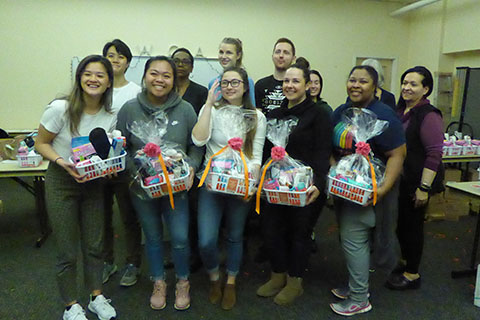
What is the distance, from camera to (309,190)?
1915mm

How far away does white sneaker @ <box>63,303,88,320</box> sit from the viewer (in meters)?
1.98

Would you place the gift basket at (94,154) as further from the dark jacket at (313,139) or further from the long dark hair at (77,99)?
the dark jacket at (313,139)

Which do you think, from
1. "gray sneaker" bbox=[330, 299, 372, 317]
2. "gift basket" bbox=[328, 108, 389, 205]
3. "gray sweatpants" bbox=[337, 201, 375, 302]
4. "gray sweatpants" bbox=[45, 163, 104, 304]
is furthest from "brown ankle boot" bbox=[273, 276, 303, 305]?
"gray sweatpants" bbox=[45, 163, 104, 304]

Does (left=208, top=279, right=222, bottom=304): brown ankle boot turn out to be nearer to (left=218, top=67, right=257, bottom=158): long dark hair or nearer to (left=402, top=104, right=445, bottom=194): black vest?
(left=218, top=67, right=257, bottom=158): long dark hair

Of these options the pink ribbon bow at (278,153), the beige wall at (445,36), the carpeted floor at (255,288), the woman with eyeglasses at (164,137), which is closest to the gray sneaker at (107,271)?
the carpeted floor at (255,288)

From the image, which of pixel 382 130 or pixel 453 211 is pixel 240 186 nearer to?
pixel 382 130

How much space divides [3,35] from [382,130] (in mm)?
6093

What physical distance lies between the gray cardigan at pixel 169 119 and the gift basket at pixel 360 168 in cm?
83

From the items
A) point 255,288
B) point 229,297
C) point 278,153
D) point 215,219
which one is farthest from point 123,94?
point 255,288

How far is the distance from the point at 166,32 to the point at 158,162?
4696mm

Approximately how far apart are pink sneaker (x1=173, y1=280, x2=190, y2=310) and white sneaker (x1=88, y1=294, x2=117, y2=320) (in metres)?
0.38

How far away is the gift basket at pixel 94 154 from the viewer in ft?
5.72

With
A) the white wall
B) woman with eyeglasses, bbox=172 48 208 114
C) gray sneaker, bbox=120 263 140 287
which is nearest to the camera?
gray sneaker, bbox=120 263 140 287

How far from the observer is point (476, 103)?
585 cm
